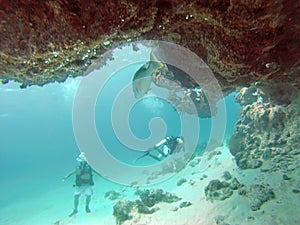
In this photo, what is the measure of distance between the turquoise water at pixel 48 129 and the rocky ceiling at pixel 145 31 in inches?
380

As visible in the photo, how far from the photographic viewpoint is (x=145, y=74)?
5.17m

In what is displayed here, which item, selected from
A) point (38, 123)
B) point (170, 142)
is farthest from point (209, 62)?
point (38, 123)

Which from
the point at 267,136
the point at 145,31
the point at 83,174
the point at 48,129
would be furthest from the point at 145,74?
the point at 48,129

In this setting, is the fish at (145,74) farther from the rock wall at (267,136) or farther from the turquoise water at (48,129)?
the turquoise water at (48,129)

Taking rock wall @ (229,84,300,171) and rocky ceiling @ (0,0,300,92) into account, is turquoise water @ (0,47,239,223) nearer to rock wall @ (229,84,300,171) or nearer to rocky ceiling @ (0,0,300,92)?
rock wall @ (229,84,300,171)

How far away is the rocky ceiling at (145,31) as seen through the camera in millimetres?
2406

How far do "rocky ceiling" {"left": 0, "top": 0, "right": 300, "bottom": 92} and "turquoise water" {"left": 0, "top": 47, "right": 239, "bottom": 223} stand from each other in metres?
9.66

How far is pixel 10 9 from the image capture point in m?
2.22

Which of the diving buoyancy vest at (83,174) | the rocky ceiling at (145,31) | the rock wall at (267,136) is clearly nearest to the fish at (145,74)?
the rocky ceiling at (145,31)

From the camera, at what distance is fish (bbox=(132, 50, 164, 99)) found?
482 cm

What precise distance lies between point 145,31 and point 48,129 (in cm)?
6780

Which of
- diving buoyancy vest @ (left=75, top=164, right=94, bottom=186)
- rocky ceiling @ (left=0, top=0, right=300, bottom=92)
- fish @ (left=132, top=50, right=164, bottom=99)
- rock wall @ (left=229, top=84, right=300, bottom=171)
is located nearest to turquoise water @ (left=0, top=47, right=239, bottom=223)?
rock wall @ (left=229, top=84, right=300, bottom=171)

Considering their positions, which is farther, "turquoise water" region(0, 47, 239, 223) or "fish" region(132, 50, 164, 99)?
"turquoise water" region(0, 47, 239, 223)

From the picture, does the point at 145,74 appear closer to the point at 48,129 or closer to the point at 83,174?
the point at 83,174
